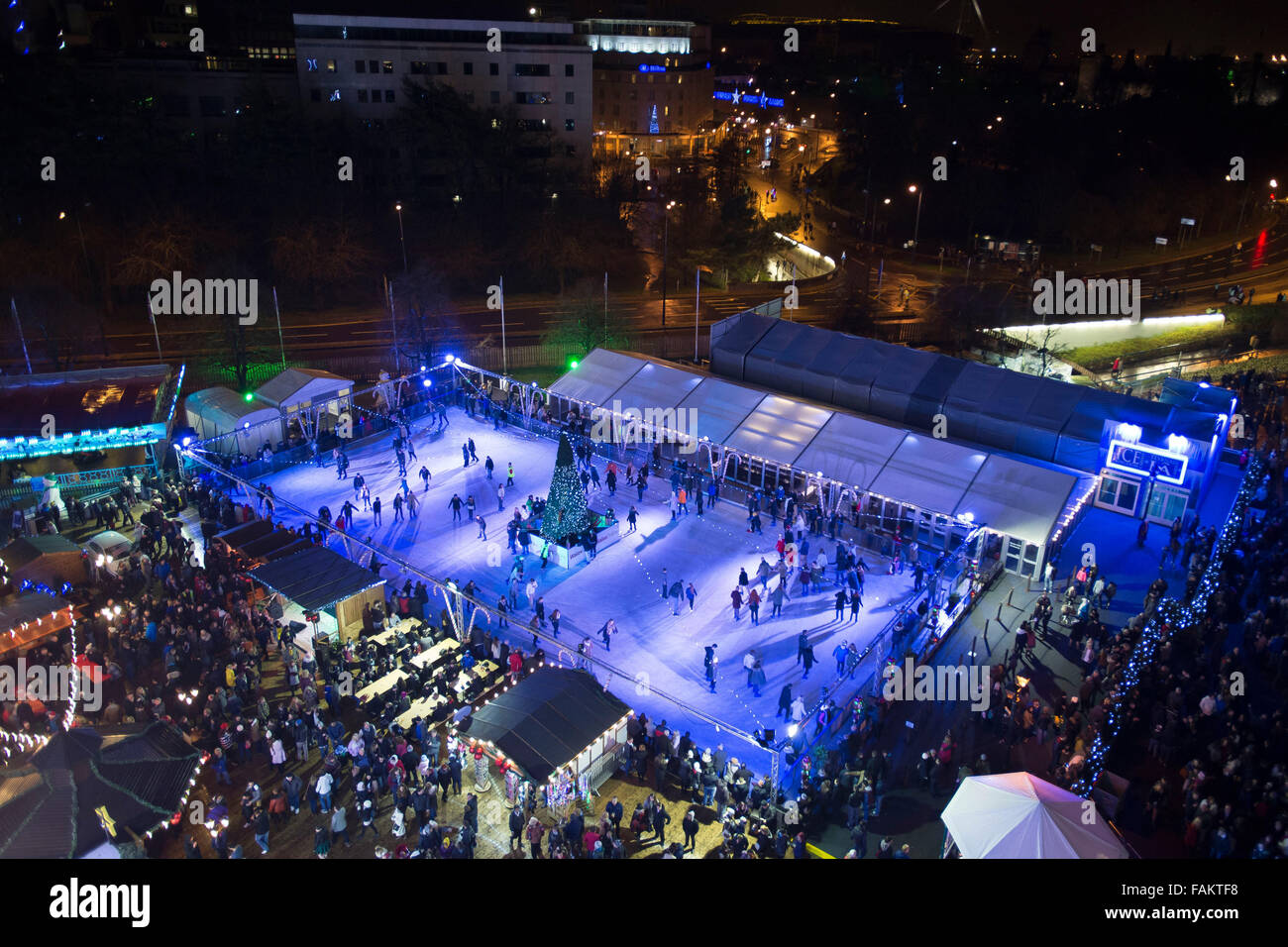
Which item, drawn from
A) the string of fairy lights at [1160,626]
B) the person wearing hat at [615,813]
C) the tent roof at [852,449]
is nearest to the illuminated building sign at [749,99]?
the tent roof at [852,449]

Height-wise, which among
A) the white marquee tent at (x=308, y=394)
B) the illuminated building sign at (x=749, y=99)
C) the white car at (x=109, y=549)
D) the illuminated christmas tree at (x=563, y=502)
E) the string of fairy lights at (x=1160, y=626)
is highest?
the illuminated building sign at (x=749, y=99)

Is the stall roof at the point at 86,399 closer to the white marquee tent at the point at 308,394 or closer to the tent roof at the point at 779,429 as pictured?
the white marquee tent at the point at 308,394

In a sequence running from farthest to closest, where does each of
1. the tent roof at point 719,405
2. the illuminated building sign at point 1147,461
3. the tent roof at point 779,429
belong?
the tent roof at point 719,405
the tent roof at point 779,429
the illuminated building sign at point 1147,461

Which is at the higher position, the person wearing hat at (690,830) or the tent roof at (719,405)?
the tent roof at (719,405)

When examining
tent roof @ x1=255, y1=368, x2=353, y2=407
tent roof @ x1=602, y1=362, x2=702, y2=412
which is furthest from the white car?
tent roof @ x1=602, y1=362, x2=702, y2=412

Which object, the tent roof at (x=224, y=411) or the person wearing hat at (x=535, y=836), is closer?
the person wearing hat at (x=535, y=836)

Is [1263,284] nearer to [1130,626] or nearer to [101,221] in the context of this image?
[1130,626]

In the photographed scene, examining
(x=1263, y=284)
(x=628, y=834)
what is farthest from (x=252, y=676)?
(x=1263, y=284)
